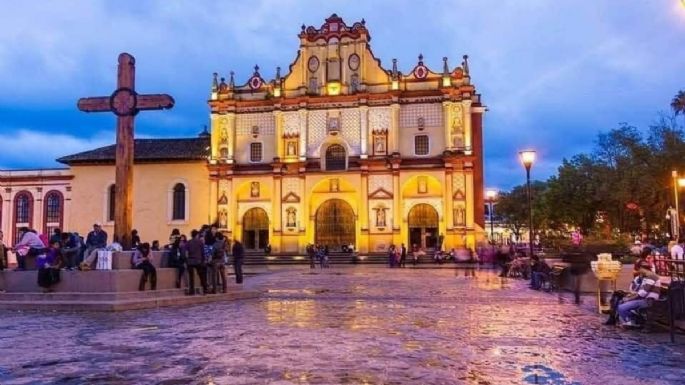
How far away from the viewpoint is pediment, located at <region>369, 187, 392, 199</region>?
4734 centimetres

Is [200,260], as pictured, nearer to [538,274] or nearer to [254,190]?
[538,274]

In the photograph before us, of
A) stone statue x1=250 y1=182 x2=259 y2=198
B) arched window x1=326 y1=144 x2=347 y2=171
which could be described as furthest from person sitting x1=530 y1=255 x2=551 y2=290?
stone statue x1=250 y1=182 x2=259 y2=198

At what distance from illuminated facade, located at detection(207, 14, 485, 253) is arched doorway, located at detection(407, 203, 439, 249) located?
8 centimetres

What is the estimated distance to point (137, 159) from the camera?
169ft

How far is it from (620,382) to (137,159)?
49.6 m

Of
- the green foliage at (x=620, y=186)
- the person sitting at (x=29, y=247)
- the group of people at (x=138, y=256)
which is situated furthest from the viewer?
the green foliage at (x=620, y=186)

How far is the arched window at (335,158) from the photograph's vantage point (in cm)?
4906

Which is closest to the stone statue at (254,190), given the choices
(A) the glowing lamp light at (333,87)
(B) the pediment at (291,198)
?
(B) the pediment at (291,198)


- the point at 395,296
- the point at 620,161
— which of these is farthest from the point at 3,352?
the point at 620,161

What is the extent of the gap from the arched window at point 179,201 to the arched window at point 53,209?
9957 mm

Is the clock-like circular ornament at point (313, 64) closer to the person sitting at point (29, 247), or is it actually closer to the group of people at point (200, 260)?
the group of people at point (200, 260)

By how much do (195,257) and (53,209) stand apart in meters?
42.8

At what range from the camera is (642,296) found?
1056cm

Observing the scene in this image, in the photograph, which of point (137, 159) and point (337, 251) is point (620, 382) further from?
point (137, 159)
